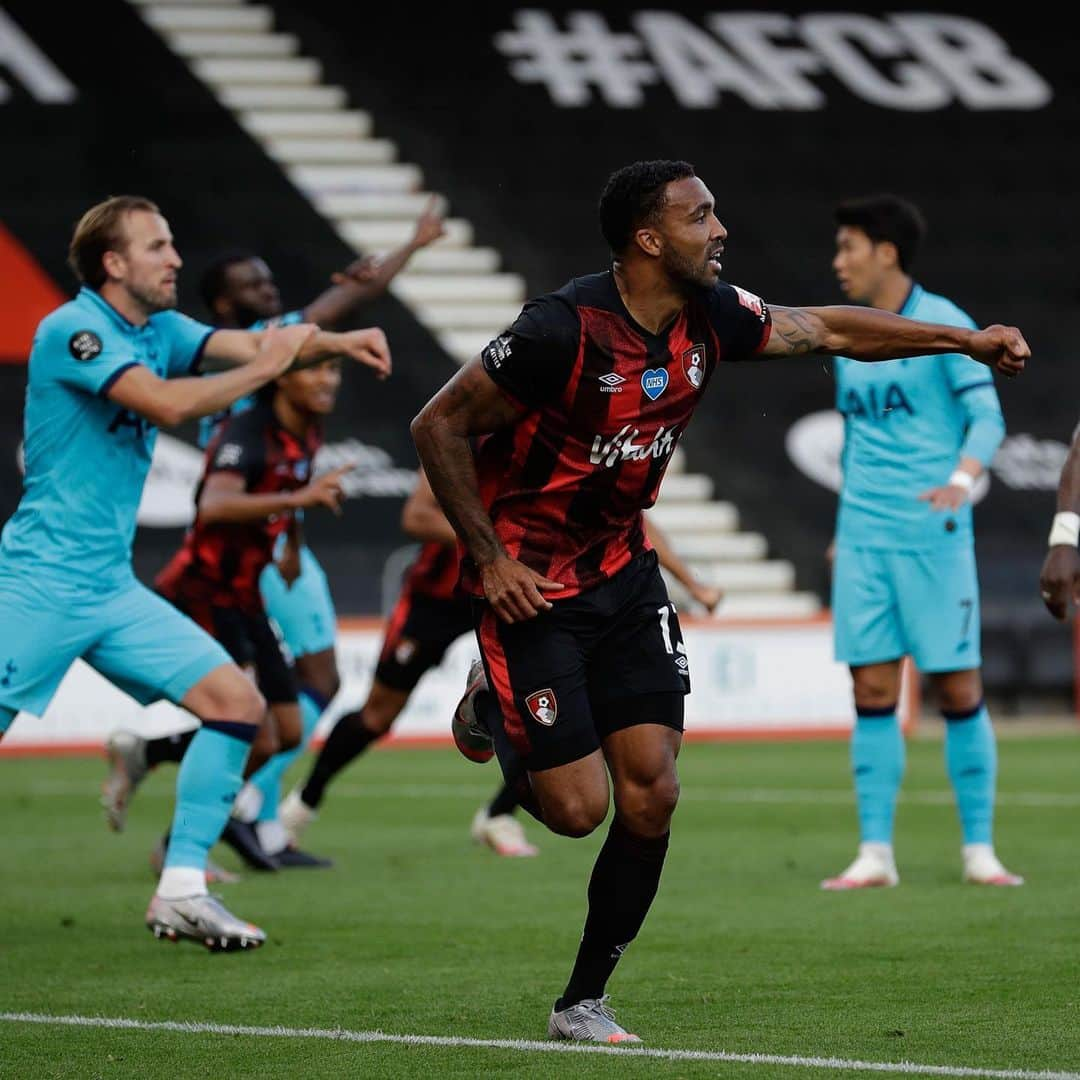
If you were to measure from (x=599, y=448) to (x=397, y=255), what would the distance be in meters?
3.78

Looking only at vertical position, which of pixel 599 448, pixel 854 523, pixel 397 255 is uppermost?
pixel 599 448

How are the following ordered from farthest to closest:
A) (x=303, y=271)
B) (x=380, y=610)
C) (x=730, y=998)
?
(x=303, y=271) < (x=380, y=610) < (x=730, y=998)

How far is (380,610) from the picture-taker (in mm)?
19312

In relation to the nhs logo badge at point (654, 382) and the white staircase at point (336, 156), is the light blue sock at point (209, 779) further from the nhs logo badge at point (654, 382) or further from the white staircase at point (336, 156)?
the white staircase at point (336, 156)

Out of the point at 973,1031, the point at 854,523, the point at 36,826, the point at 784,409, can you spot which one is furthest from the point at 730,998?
the point at 784,409

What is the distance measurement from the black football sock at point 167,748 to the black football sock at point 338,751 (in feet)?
3.05

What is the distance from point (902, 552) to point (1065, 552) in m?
2.73

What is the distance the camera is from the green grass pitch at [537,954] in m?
5.14

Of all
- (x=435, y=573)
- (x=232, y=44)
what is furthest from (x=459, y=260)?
(x=435, y=573)

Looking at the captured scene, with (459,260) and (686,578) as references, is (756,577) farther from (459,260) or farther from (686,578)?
(686,578)

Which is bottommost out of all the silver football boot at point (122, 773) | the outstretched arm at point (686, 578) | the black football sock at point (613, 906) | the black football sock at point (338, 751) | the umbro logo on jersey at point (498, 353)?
the black football sock at point (338, 751)

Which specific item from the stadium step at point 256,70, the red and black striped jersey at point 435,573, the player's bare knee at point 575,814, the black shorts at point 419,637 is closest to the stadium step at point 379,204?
the stadium step at point 256,70

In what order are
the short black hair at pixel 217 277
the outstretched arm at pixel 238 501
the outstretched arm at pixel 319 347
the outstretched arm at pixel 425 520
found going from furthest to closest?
the outstretched arm at pixel 425 520
the short black hair at pixel 217 277
the outstretched arm at pixel 238 501
the outstretched arm at pixel 319 347

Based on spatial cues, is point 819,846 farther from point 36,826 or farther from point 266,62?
point 266,62
